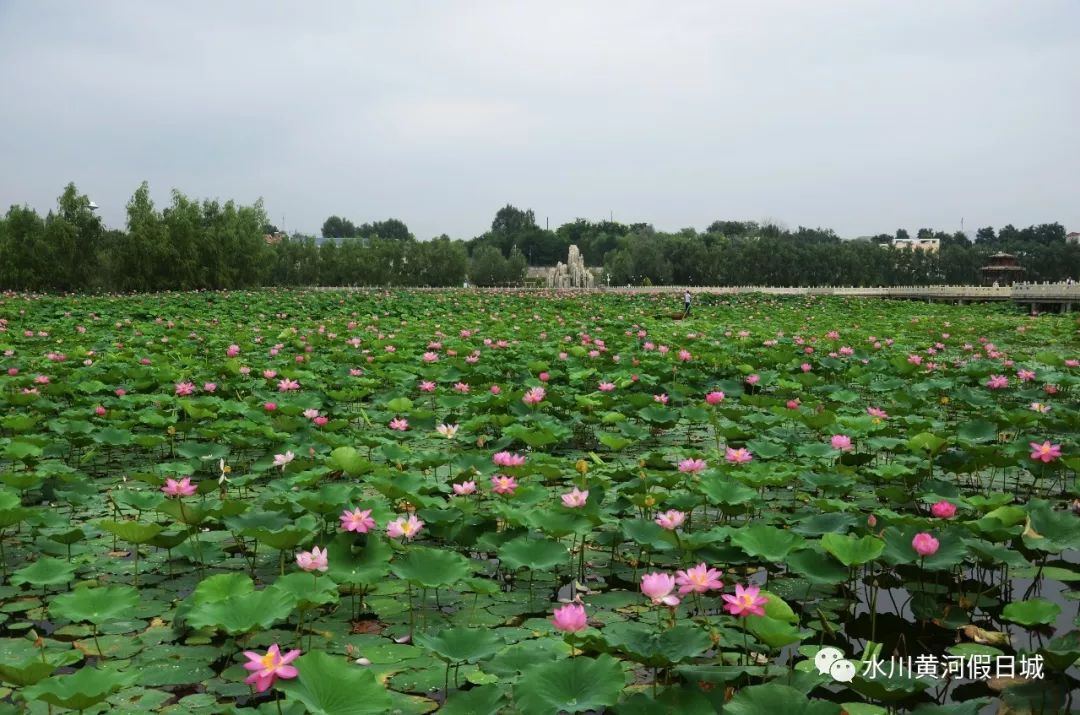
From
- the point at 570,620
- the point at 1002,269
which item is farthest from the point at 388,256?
the point at 570,620

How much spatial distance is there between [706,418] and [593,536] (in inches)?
88.2

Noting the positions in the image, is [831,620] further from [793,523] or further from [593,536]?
[593,536]

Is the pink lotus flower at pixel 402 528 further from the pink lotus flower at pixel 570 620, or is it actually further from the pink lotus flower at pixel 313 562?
the pink lotus flower at pixel 570 620

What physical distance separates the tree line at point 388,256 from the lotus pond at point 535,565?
87.4 ft

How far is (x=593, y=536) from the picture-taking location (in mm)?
3604

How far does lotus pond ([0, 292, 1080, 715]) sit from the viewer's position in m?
2.08

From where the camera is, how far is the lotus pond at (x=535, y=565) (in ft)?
6.83

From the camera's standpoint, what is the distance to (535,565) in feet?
9.27

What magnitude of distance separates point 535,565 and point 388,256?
157 ft

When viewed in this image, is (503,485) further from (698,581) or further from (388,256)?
(388,256)

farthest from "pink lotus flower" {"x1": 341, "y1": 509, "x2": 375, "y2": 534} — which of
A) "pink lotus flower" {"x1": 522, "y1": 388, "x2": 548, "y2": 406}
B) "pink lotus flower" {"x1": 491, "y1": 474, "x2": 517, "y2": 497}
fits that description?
"pink lotus flower" {"x1": 522, "y1": 388, "x2": 548, "y2": 406}

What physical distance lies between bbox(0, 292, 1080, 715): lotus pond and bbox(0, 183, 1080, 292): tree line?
26.6 metres

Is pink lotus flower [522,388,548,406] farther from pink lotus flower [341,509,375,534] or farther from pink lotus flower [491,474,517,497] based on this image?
pink lotus flower [341,509,375,534]

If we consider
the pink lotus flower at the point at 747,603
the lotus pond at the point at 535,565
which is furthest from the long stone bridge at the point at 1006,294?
the pink lotus flower at the point at 747,603
